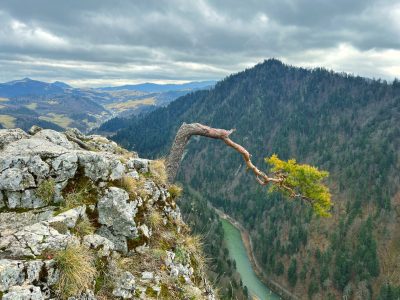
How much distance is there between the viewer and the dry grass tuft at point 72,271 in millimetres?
9141

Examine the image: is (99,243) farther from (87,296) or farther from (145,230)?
(145,230)

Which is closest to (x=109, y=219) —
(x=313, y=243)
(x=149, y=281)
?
(x=149, y=281)

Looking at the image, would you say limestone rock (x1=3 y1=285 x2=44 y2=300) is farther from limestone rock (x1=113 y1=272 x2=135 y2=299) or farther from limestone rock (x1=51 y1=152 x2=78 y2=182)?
limestone rock (x1=51 y1=152 x2=78 y2=182)

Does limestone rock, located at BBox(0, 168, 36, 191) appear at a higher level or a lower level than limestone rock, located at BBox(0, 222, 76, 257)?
higher

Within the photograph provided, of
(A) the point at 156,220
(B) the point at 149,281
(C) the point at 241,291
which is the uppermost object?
(A) the point at 156,220

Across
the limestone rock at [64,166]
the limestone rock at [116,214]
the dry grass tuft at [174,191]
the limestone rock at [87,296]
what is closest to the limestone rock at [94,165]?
the limestone rock at [64,166]

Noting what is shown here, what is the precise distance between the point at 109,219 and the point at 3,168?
171 inches

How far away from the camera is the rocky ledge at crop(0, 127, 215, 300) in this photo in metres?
9.26

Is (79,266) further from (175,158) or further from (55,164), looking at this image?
(175,158)

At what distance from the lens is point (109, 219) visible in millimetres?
12844

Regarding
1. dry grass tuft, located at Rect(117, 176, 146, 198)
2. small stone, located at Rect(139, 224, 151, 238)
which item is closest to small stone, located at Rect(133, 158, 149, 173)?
dry grass tuft, located at Rect(117, 176, 146, 198)

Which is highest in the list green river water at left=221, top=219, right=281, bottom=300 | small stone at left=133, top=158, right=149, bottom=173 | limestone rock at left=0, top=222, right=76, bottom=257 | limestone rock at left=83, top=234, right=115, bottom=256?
small stone at left=133, top=158, right=149, bottom=173

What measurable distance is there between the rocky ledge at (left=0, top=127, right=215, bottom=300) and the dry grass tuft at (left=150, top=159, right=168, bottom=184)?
17 centimetres

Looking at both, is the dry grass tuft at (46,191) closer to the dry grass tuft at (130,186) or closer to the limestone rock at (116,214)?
the limestone rock at (116,214)
